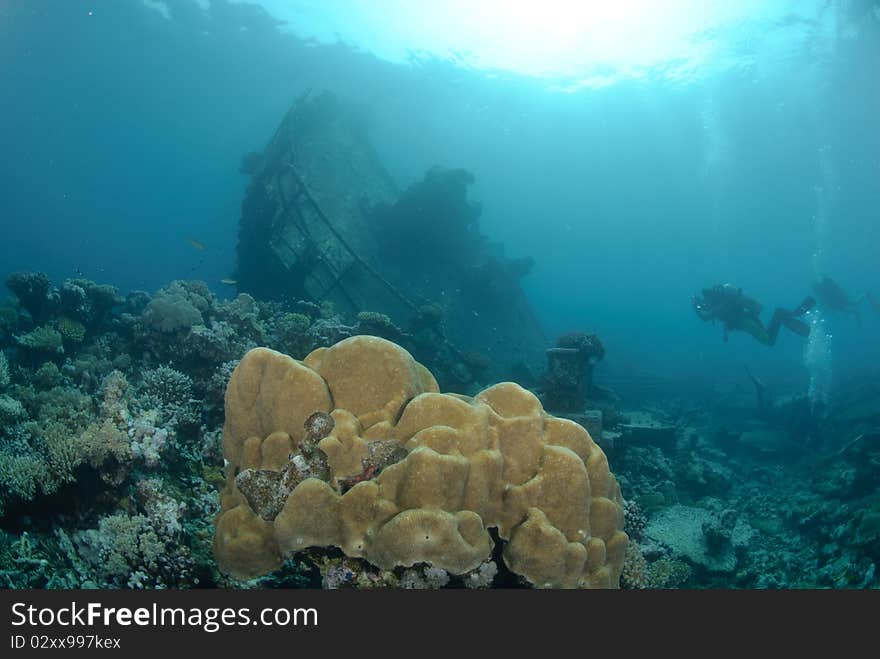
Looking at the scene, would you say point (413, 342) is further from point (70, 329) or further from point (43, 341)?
point (43, 341)

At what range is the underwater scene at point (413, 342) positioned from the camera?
11.8 ft

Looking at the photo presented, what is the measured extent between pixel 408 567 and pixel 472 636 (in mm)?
634

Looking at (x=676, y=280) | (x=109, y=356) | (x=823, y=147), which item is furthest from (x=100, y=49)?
(x=676, y=280)

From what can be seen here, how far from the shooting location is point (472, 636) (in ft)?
10.3

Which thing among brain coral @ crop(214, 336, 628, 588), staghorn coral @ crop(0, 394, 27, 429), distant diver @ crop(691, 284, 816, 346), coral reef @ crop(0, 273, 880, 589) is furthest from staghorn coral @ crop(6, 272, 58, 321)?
distant diver @ crop(691, 284, 816, 346)

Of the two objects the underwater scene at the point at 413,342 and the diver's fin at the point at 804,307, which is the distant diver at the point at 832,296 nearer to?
the underwater scene at the point at 413,342

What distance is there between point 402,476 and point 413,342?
38.5 feet

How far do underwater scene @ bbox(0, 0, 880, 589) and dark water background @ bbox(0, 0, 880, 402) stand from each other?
22.9 inches

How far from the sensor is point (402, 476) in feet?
10.7

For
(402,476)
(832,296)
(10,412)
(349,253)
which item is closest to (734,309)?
(832,296)

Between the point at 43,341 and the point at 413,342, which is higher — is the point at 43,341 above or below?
above

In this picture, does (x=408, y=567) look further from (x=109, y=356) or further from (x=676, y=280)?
(x=676, y=280)

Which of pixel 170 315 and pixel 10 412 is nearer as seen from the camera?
pixel 10 412

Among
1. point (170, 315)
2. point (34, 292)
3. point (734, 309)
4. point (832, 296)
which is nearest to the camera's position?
point (170, 315)
